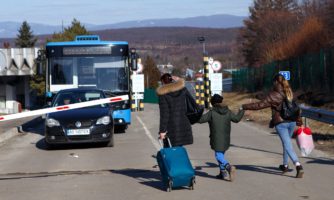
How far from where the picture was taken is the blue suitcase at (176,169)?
9.27 metres

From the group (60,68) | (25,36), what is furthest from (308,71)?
(25,36)

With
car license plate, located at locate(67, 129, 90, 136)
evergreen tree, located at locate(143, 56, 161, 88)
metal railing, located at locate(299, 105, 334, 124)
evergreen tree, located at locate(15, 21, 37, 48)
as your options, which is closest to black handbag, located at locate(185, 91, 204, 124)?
car license plate, located at locate(67, 129, 90, 136)

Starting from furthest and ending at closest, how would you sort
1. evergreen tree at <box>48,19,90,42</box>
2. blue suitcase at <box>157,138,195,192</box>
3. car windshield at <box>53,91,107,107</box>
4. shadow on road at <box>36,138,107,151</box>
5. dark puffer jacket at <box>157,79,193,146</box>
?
evergreen tree at <box>48,19,90,42</box>
car windshield at <box>53,91,107,107</box>
shadow on road at <box>36,138,107,151</box>
dark puffer jacket at <box>157,79,193,146</box>
blue suitcase at <box>157,138,195,192</box>

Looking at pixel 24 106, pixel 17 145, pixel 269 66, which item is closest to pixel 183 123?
pixel 17 145

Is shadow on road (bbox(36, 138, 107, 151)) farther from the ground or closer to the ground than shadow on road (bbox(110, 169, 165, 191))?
closer to the ground

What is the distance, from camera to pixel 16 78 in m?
75.4

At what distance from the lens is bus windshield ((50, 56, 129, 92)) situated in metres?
21.3

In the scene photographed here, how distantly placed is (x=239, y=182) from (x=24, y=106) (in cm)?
6967

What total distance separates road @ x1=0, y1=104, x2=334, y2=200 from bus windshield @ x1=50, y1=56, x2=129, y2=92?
4.08m

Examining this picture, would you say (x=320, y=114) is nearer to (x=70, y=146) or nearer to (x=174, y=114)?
(x=70, y=146)

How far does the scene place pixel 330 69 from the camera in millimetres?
30234

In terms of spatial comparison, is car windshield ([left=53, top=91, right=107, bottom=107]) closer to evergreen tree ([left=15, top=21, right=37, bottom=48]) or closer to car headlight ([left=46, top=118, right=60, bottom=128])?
car headlight ([left=46, top=118, right=60, bottom=128])

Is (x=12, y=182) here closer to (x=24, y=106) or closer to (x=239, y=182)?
(x=239, y=182)

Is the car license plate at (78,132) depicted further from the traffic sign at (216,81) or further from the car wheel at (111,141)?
the traffic sign at (216,81)
